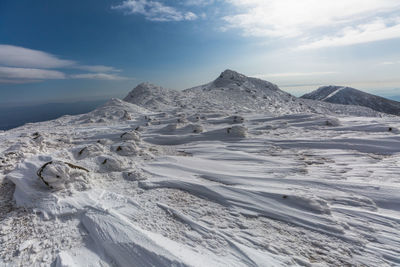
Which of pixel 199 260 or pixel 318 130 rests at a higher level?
pixel 318 130

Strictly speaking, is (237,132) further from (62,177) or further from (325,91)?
(325,91)

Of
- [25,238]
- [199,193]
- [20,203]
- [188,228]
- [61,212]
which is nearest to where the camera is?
[25,238]

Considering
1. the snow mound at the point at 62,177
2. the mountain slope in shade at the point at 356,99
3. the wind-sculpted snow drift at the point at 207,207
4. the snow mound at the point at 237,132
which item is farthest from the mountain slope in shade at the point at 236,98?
the mountain slope in shade at the point at 356,99

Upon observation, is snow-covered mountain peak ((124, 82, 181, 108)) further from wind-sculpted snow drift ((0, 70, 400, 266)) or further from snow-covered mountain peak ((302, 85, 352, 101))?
snow-covered mountain peak ((302, 85, 352, 101))

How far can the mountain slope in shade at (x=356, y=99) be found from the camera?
5463 cm

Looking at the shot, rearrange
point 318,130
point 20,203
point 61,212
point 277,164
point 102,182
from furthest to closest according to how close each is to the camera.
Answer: point 318,130 → point 277,164 → point 102,182 → point 20,203 → point 61,212

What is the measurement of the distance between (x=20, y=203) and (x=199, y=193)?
2585mm

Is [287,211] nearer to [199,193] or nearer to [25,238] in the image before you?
[199,193]

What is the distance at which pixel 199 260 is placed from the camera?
1839 mm

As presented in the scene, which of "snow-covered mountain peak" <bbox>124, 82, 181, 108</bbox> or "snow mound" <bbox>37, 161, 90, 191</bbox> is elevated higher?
"snow-covered mountain peak" <bbox>124, 82, 181, 108</bbox>

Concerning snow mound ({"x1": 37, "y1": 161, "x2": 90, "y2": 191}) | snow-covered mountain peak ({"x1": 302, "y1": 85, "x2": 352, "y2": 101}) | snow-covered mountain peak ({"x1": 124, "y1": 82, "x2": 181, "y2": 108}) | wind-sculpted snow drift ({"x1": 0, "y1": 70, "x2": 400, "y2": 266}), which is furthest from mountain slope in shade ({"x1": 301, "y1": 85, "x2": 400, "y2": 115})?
snow mound ({"x1": 37, "y1": 161, "x2": 90, "y2": 191})

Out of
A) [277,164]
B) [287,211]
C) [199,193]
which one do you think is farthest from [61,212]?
[277,164]

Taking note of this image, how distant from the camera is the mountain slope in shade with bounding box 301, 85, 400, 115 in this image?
54.6 m

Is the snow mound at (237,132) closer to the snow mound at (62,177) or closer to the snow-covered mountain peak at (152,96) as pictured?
the snow mound at (62,177)
